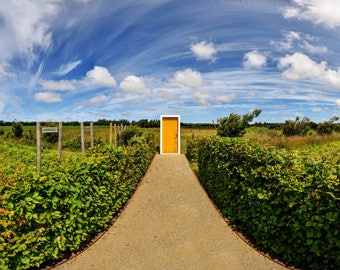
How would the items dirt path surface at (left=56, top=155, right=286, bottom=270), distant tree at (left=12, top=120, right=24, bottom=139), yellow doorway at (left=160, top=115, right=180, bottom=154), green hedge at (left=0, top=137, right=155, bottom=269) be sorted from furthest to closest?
distant tree at (left=12, top=120, right=24, bottom=139), yellow doorway at (left=160, top=115, right=180, bottom=154), dirt path surface at (left=56, top=155, right=286, bottom=270), green hedge at (left=0, top=137, right=155, bottom=269)

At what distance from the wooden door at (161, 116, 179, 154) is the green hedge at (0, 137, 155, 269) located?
1381 cm

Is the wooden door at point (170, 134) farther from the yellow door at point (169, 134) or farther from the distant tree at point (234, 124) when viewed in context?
the distant tree at point (234, 124)

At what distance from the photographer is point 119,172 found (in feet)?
24.1

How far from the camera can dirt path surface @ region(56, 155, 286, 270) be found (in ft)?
16.3

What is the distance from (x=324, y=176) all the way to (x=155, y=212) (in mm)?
4427

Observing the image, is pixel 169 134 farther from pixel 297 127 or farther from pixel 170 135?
pixel 297 127

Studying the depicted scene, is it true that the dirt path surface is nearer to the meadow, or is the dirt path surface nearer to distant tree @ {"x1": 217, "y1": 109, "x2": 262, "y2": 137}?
the meadow

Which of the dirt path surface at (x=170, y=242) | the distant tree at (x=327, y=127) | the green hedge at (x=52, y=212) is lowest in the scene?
the dirt path surface at (x=170, y=242)

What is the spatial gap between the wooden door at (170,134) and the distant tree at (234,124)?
3948 mm

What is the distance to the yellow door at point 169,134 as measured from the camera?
20.2 m

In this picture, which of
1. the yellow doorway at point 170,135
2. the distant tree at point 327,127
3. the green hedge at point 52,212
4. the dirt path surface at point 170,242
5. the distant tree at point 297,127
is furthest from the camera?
the distant tree at point 327,127

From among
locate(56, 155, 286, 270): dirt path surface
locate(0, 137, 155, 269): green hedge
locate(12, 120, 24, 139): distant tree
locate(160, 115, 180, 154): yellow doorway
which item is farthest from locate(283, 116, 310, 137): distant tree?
locate(12, 120, 24, 139): distant tree

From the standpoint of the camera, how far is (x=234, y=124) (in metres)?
21.7

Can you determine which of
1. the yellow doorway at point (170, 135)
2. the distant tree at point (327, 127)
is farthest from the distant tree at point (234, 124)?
the distant tree at point (327, 127)
